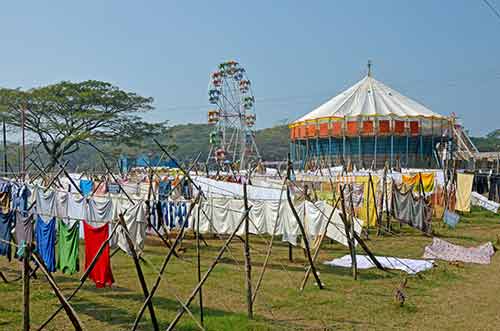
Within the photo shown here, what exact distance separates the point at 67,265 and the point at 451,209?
→ 58.8 ft

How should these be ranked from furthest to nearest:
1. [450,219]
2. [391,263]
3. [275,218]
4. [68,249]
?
[450,219] → [275,218] → [391,263] → [68,249]

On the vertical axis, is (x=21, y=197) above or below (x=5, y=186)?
below

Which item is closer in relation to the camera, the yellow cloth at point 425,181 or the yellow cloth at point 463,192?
the yellow cloth at point 425,181

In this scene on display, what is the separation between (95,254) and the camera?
10.2 meters

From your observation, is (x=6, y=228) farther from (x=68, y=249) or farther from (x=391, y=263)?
(x=391, y=263)

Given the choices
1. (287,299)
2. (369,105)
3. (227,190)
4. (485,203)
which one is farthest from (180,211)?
(369,105)

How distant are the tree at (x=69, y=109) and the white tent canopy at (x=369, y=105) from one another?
13.7 meters

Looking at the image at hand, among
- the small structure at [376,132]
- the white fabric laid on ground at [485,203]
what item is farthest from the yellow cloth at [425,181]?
the small structure at [376,132]

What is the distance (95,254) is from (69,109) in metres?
31.6

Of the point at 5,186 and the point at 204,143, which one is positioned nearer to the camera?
the point at 5,186

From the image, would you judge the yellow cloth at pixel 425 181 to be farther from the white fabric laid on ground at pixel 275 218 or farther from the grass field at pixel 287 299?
the white fabric laid on ground at pixel 275 218

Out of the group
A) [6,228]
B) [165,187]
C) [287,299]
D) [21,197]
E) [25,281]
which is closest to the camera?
[25,281]

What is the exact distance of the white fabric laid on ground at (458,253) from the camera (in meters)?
14.7

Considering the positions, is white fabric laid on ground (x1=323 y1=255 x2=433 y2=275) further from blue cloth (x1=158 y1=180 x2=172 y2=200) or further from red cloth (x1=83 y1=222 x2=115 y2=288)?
blue cloth (x1=158 y1=180 x2=172 y2=200)
